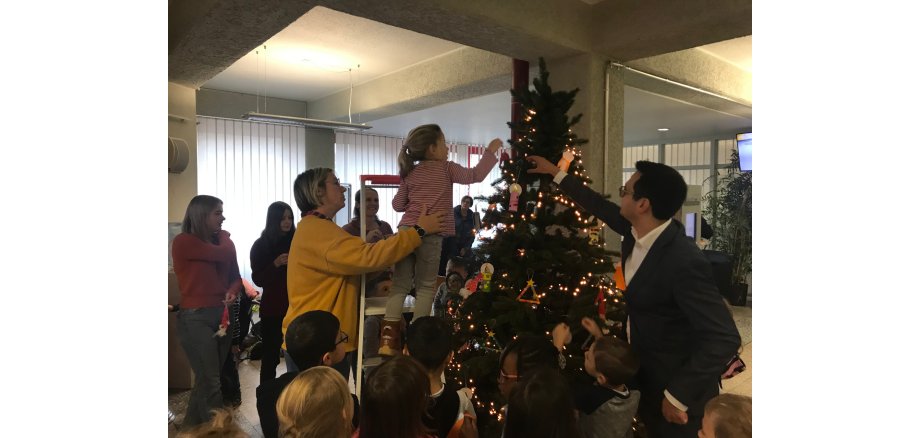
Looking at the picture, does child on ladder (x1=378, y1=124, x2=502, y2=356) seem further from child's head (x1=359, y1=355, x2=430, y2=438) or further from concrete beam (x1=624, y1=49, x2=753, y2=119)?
concrete beam (x1=624, y1=49, x2=753, y2=119)

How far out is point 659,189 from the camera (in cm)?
218

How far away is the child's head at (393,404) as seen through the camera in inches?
63.0

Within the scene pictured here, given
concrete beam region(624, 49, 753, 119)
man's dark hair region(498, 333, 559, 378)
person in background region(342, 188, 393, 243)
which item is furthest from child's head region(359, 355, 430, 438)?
concrete beam region(624, 49, 753, 119)

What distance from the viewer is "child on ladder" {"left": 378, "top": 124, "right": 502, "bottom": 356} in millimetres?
2676

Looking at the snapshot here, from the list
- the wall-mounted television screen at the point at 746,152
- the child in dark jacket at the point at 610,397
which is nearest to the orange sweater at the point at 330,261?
the child in dark jacket at the point at 610,397

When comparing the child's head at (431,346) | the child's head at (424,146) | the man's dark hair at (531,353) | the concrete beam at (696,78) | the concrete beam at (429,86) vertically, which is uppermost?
the concrete beam at (429,86)

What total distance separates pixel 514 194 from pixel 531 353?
813mm

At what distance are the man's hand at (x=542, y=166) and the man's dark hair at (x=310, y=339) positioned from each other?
123 centimetres

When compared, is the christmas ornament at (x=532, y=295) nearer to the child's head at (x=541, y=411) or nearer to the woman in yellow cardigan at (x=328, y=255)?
the woman in yellow cardigan at (x=328, y=255)

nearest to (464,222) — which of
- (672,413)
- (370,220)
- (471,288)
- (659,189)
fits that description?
(370,220)
